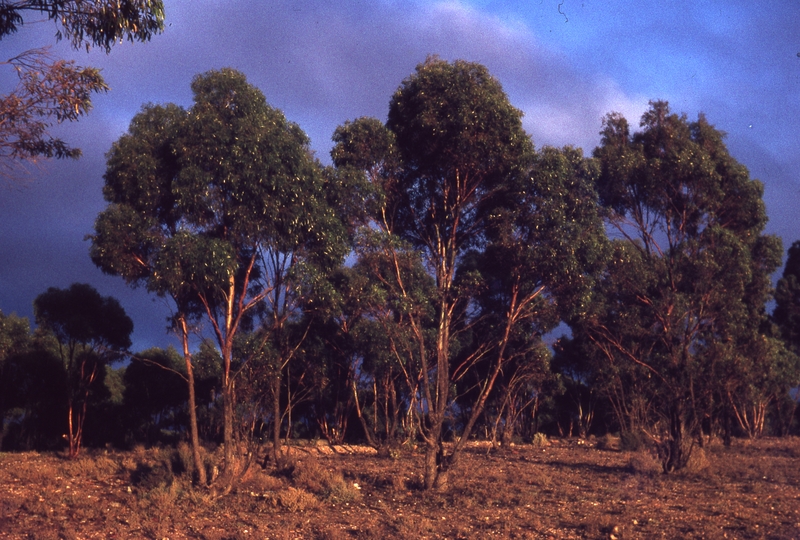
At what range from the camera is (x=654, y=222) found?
20422 millimetres

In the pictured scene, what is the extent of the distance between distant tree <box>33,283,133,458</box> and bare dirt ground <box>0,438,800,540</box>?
4.20 m

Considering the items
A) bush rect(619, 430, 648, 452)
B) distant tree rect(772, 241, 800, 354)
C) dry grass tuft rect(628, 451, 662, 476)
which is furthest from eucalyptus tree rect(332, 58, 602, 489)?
distant tree rect(772, 241, 800, 354)

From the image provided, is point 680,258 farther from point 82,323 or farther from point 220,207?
point 82,323

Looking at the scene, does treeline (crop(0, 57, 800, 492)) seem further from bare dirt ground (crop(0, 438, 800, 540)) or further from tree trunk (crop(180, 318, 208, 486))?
bare dirt ground (crop(0, 438, 800, 540))

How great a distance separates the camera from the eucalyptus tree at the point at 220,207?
12.9 metres

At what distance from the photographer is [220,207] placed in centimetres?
1322

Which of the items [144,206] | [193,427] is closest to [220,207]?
[144,206]

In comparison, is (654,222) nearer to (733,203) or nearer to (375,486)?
(733,203)

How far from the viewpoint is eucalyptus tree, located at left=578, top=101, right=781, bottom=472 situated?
62.4 ft

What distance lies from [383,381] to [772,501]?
16.0 meters

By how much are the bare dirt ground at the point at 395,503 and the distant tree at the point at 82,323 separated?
420cm

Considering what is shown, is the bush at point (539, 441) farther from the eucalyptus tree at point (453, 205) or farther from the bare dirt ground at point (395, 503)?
the eucalyptus tree at point (453, 205)

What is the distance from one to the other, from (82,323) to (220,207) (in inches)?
456

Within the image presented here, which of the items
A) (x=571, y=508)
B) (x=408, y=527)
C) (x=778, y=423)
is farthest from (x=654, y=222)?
(x=778, y=423)
